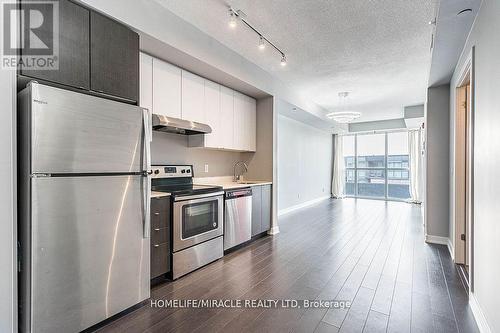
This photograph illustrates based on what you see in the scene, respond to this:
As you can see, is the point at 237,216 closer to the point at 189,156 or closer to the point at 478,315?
the point at 189,156

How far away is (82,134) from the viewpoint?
1.87 meters

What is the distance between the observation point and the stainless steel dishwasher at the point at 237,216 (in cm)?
363

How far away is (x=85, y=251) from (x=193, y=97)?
229 centimetres

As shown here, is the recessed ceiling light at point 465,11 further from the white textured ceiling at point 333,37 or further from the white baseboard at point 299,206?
the white baseboard at point 299,206

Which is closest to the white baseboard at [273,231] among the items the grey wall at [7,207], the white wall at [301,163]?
the white wall at [301,163]

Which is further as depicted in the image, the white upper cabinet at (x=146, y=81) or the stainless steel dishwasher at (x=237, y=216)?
the stainless steel dishwasher at (x=237, y=216)

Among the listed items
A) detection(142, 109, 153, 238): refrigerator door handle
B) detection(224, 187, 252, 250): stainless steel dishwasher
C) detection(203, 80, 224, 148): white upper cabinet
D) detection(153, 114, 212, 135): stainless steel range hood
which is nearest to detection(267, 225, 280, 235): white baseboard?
detection(224, 187, 252, 250): stainless steel dishwasher

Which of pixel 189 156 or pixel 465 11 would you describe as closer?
pixel 465 11

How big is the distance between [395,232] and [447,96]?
2488 mm

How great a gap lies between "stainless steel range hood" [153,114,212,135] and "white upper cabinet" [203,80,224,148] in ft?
0.84

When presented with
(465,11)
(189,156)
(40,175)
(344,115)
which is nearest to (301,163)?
(344,115)

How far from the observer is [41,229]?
1.66 m

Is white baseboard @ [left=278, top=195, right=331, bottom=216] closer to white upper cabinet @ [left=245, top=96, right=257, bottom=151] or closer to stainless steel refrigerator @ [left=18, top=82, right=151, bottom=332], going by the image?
white upper cabinet @ [left=245, top=96, right=257, bottom=151]

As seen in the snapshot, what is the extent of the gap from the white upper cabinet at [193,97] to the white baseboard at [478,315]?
11.5ft
